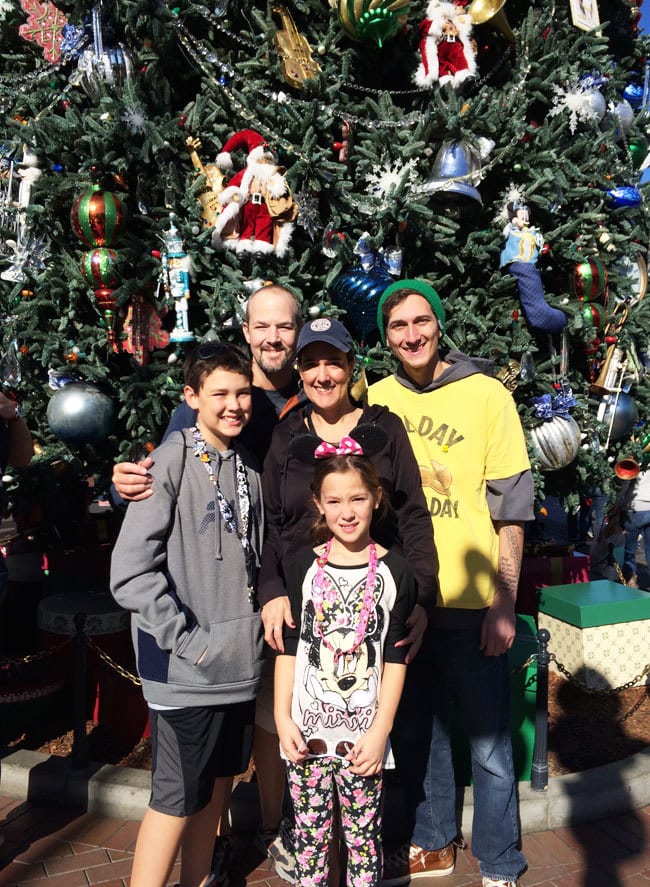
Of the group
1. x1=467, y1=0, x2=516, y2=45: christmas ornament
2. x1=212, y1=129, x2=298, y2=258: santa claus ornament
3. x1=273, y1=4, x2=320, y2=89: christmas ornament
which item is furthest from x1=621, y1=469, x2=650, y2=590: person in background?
Result: x1=273, y1=4, x2=320, y2=89: christmas ornament

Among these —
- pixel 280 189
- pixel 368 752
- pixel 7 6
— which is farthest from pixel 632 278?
pixel 7 6

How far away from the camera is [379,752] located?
226 cm

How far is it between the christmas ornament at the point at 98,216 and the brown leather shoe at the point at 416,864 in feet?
11.9

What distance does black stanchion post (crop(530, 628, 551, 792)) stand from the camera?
3420 mm

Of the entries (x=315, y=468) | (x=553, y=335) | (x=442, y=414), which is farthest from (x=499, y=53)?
(x=315, y=468)

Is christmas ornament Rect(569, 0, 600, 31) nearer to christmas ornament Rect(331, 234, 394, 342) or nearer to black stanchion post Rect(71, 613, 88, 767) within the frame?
christmas ornament Rect(331, 234, 394, 342)

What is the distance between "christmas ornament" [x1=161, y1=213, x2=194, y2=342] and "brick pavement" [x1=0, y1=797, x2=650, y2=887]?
2.71 meters

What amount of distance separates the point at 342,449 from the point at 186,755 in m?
1.18

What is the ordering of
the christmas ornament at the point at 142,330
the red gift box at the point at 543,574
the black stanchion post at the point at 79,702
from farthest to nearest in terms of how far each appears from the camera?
the red gift box at the point at 543,574 < the christmas ornament at the point at 142,330 < the black stanchion post at the point at 79,702

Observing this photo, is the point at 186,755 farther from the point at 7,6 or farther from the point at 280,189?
the point at 7,6

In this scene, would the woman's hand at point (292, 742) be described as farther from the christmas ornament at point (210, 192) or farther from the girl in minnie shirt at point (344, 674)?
the christmas ornament at point (210, 192)

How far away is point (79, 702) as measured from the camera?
3.66 m

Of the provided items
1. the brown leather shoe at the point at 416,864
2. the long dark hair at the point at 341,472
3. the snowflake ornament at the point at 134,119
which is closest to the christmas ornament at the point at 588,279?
the snowflake ornament at the point at 134,119

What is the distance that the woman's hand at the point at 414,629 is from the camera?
236 centimetres
